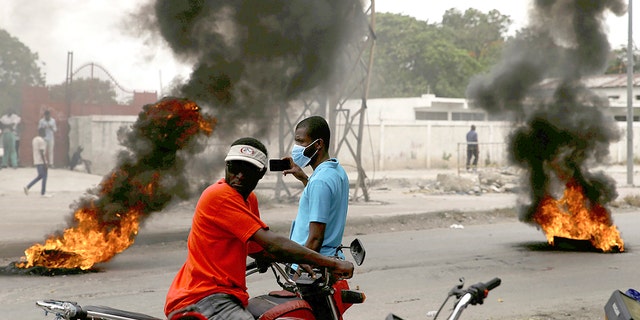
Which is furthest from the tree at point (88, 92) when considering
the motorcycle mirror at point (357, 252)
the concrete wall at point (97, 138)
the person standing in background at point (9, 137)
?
the motorcycle mirror at point (357, 252)

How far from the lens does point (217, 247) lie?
3199 millimetres

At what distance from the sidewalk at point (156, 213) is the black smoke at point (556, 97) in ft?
12.1

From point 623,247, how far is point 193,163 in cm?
607

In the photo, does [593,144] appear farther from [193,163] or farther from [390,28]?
[390,28]

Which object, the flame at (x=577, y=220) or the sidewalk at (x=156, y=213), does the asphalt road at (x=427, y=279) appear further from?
the sidewalk at (x=156, y=213)

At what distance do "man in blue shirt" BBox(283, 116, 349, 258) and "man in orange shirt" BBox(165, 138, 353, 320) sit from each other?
1.66 ft

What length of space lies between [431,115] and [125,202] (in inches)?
1158

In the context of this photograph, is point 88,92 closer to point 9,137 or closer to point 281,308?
point 9,137

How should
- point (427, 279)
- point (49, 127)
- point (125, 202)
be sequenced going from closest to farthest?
point (427, 279)
point (125, 202)
point (49, 127)

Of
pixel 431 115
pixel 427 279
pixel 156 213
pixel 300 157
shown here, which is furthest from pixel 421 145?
pixel 300 157

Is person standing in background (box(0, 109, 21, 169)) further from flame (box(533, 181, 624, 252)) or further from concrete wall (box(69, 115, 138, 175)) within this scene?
flame (box(533, 181, 624, 252))

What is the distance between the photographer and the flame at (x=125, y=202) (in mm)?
8336

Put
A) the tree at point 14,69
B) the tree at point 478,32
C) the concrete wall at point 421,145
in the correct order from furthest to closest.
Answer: the tree at point 478,32 → the concrete wall at point 421,145 → the tree at point 14,69

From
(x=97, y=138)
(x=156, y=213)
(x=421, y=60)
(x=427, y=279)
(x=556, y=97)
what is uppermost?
(x=421, y=60)
